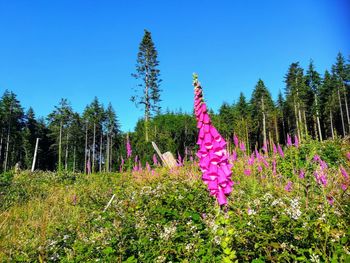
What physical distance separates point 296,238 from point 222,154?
99cm

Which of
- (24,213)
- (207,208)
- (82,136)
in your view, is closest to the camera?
(207,208)

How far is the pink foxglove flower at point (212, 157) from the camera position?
2.36 meters

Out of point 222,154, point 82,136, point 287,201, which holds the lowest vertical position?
point 287,201

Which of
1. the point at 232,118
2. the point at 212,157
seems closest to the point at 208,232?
the point at 212,157

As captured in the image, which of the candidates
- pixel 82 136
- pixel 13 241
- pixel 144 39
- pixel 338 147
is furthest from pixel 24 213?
pixel 82 136

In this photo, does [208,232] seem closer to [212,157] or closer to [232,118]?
[212,157]

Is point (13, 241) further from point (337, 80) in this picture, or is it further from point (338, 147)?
point (337, 80)

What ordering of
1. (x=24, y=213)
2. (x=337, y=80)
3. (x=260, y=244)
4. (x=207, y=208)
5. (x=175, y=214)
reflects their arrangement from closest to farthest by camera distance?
(x=260, y=244) < (x=175, y=214) < (x=207, y=208) < (x=24, y=213) < (x=337, y=80)

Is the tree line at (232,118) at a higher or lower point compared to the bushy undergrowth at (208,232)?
higher

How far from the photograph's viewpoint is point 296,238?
254cm

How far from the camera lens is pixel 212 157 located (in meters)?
2.46

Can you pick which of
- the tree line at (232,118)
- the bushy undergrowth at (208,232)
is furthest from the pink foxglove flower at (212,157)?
the tree line at (232,118)

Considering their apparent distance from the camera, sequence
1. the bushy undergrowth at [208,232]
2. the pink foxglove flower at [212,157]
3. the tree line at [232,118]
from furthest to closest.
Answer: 1. the tree line at [232,118]
2. the bushy undergrowth at [208,232]
3. the pink foxglove flower at [212,157]

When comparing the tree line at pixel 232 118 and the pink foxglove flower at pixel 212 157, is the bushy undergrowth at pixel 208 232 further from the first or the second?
the tree line at pixel 232 118
